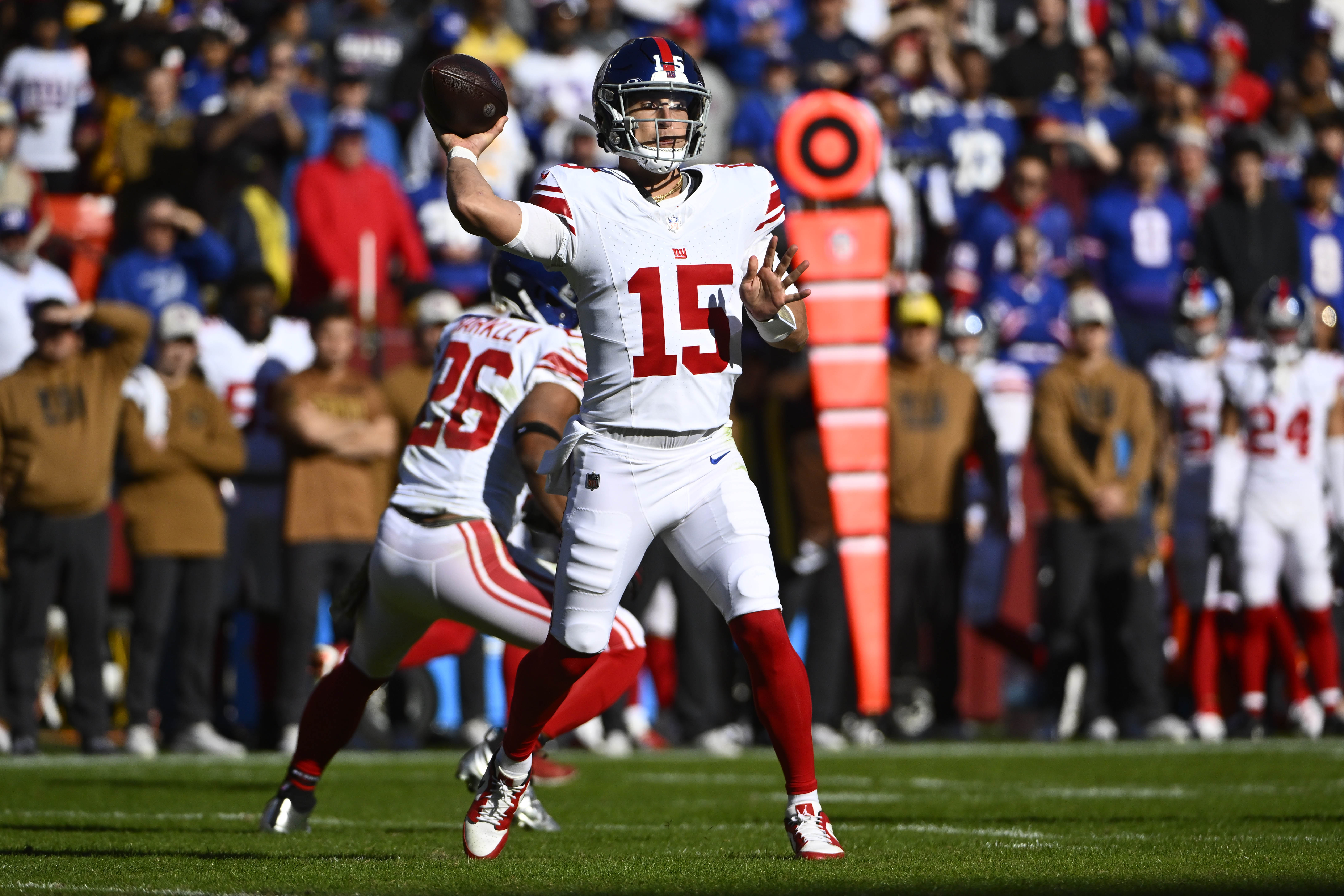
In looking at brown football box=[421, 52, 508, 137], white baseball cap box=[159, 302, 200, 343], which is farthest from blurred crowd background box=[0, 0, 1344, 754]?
brown football box=[421, 52, 508, 137]

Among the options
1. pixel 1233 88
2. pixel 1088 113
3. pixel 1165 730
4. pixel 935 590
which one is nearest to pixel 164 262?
pixel 935 590

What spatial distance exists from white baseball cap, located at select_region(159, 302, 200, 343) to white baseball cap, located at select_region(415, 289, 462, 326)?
1.17 meters

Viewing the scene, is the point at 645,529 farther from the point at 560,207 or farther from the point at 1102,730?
the point at 1102,730

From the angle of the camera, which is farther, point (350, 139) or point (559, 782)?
point (350, 139)

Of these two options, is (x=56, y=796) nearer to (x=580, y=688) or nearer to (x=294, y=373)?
(x=580, y=688)

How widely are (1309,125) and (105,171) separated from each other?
966 cm

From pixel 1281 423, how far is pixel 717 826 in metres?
5.73

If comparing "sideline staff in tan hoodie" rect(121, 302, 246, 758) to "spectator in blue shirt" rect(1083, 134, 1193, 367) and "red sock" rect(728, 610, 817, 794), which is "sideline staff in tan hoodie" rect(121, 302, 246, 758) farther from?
"spectator in blue shirt" rect(1083, 134, 1193, 367)

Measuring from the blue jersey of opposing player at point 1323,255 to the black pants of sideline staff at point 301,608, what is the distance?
7.21 m

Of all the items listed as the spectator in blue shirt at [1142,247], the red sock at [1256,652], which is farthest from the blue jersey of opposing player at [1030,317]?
the red sock at [1256,652]

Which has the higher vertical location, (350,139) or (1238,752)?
(350,139)

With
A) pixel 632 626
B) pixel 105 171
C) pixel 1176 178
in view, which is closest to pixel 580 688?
pixel 632 626

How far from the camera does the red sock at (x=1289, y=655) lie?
10.6 meters

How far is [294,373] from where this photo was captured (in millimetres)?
9938
